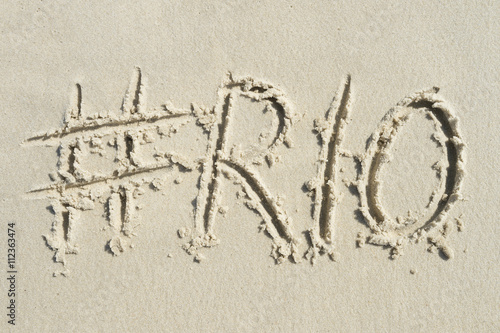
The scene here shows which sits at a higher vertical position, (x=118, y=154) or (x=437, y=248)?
(x=118, y=154)

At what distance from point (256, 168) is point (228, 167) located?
0.15 meters

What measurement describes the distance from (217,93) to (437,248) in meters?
1.41

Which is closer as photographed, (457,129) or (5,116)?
(457,129)

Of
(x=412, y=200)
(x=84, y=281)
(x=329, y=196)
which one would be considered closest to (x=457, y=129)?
(x=412, y=200)

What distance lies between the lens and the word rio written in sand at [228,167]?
179 centimetres

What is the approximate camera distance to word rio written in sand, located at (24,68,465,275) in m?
1.79

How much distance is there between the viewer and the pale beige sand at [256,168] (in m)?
1.78

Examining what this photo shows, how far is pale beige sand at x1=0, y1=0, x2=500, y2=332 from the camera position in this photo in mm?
1777

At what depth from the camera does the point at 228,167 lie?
1837 millimetres

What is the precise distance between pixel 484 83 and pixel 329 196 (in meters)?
1.03

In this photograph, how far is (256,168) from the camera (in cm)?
183

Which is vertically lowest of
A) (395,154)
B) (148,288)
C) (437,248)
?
(148,288)

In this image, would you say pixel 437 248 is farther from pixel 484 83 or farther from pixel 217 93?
pixel 217 93

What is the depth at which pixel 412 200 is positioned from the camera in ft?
5.88
